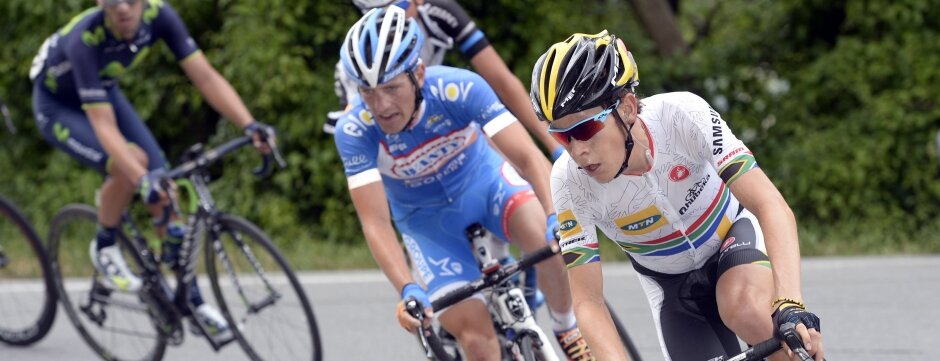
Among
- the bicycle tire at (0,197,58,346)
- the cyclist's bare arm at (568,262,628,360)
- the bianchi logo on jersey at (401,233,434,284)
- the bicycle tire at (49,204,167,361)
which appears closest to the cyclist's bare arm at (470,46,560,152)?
the bianchi logo on jersey at (401,233,434,284)

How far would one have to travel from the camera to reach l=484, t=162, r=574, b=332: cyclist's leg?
5672 millimetres

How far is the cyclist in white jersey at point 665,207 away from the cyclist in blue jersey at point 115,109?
2987 millimetres

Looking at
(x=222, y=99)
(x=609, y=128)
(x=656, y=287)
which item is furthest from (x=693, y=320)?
(x=222, y=99)

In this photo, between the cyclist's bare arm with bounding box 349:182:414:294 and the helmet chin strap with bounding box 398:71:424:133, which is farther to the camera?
the helmet chin strap with bounding box 398:71:424:133

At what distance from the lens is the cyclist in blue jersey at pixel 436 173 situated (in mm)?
5148

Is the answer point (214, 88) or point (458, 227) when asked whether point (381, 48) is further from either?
point (214, 88)

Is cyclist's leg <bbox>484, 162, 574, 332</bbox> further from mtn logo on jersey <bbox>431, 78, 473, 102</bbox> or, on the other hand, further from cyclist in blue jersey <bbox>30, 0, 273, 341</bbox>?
cyclist in blue jersey <bbox>30, 0, 273, 341</bbox>

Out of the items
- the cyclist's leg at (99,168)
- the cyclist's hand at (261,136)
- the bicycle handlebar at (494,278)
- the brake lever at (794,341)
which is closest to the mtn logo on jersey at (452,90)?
the bicycle handlebar at (494,278)

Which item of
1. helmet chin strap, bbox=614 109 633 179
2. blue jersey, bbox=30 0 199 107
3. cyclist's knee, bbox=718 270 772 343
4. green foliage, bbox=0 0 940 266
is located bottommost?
green foliage, bbox=0 0 940 266

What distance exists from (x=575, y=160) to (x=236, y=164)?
9.27m

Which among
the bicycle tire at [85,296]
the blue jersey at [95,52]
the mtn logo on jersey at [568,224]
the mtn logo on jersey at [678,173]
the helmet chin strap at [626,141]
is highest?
the blue jersey at [95,52]

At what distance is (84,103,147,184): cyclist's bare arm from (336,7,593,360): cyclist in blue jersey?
5.46 feet

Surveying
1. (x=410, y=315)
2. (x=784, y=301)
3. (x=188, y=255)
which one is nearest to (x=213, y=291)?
(x=188, y=255)

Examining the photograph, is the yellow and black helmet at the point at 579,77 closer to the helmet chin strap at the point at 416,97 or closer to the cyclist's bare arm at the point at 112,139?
the helmet chin strap at the point at 416,97
